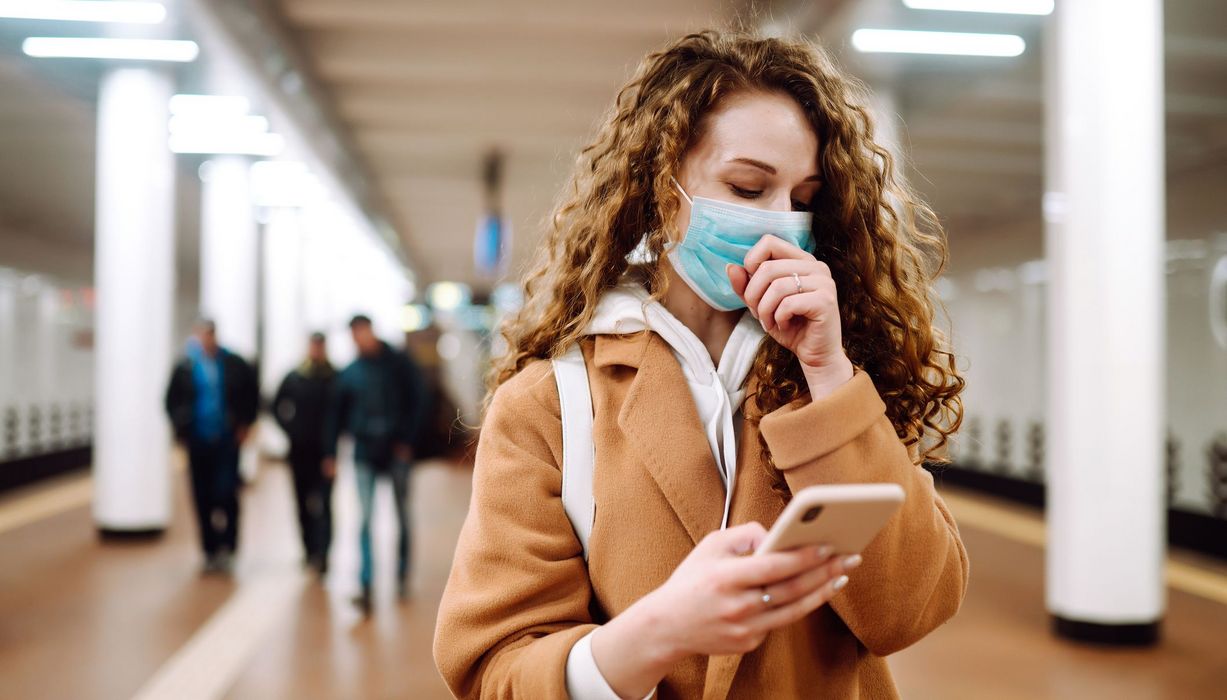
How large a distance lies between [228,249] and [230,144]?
1.52 meters

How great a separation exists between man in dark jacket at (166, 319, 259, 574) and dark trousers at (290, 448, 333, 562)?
67cm

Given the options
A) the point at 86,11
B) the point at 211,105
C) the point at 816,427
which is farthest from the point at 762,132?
the point at 211,105

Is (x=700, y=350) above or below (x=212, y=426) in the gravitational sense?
above

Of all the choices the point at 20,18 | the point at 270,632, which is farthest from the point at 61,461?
the point at 270,632

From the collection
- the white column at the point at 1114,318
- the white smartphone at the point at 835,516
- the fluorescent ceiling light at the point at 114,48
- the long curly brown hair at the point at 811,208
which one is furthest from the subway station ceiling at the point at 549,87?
the white smartphone at the point at 835,516

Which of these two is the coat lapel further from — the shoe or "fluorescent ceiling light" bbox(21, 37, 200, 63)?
"fluorescent ceiling light" bbox(21, 37, 200, 63)

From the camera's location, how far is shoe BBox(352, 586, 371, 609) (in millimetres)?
6523

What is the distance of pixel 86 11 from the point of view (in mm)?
8211

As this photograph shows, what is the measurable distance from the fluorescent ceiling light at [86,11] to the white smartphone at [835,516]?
26.9ft

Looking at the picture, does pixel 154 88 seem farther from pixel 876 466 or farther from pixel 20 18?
pixel 876 466

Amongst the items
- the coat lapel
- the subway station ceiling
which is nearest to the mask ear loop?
the coat lapel

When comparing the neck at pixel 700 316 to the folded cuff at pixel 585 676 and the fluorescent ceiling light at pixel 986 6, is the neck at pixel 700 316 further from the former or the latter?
the fluorescent ceiling light at pixel 986 6

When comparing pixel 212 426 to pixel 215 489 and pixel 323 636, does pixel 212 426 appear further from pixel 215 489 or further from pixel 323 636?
pixel 323 636

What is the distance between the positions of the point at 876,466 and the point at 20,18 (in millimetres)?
9379
